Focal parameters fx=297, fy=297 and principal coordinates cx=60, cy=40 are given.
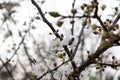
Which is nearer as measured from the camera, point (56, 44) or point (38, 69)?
point (56, 44)

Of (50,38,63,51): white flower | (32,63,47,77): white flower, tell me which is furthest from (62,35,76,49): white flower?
(32,63,47,77): white flower

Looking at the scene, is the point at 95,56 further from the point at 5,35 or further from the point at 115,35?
the point at 5,35

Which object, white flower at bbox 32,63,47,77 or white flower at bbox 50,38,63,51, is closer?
white flower at bbox 50,38,63,51

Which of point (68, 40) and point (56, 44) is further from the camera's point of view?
point (56, 44)

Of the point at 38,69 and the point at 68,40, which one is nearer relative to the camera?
the point at 68,40

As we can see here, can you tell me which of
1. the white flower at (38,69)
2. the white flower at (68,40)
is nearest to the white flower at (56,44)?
the white flower at (68,40)

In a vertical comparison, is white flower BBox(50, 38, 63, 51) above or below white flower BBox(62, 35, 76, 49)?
above

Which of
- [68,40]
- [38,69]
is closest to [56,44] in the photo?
[68,40]

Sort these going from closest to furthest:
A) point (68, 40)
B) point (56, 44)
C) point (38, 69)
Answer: point (68, 40), point (56, 44), point (38, 69)

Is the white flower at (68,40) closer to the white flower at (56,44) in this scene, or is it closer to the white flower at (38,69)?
the white flower at (56,44)

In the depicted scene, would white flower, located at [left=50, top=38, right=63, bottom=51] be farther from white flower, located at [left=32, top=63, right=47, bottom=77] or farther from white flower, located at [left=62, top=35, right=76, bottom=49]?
white flower, located at [left=32, top=63, right=47, bottom=77]

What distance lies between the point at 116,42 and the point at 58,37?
59 cm

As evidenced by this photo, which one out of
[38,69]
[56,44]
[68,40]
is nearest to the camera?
[68,40]

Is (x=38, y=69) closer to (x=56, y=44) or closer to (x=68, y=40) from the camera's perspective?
(x=56, y=44)
